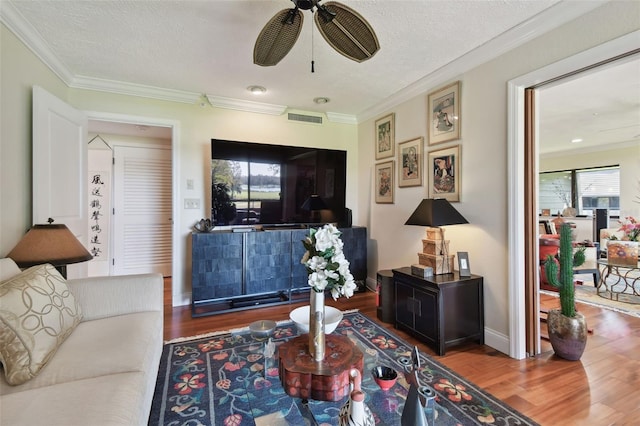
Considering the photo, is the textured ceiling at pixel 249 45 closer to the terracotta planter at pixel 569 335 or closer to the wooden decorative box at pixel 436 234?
the wooden decorative box at pixel 436 234

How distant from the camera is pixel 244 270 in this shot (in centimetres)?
318

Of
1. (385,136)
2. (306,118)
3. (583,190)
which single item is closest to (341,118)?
(306,118)

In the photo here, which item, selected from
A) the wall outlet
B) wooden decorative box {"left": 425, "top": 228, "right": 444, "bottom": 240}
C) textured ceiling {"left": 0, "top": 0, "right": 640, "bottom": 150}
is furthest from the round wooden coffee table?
the wall outlet

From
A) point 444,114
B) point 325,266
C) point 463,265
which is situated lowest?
point 463,265

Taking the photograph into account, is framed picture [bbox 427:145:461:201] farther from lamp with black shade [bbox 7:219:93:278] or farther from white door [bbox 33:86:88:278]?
white door [bbox 33:86:88:278]

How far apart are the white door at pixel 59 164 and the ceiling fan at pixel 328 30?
1.85m

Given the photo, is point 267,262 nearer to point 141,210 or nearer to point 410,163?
point 410,163

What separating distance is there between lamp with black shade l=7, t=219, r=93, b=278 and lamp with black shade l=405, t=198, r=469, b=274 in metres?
2.56

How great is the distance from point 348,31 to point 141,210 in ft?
14.1

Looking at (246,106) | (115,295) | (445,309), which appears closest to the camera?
(115,295)

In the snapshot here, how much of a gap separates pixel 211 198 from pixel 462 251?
2641 millimetres

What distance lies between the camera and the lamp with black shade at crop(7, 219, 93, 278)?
73.1 inches

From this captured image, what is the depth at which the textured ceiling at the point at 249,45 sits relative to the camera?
73.6 inches

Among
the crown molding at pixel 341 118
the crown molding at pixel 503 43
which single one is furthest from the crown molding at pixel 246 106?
the crown molding at pixel 503 43
